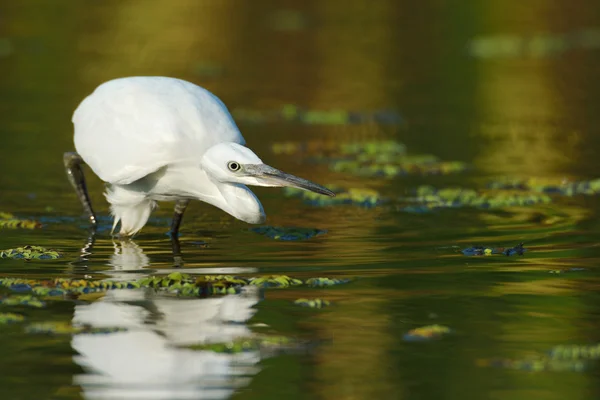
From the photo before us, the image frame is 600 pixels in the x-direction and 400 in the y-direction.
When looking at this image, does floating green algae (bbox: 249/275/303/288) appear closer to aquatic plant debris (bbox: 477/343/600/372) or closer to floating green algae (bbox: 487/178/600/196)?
aquatic plant debris (bbox: 477/343/600/372)

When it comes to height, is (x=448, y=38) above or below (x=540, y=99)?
above

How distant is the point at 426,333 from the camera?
7.02 metres

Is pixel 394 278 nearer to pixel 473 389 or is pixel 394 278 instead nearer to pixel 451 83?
pixel 473 389

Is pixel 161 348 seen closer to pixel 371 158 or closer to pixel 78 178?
pixel 78 178

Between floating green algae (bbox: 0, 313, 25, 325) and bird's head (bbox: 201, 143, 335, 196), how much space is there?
2.06m

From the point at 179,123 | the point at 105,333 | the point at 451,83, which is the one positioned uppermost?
the point at 451,83

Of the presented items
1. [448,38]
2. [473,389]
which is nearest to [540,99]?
[448,38]

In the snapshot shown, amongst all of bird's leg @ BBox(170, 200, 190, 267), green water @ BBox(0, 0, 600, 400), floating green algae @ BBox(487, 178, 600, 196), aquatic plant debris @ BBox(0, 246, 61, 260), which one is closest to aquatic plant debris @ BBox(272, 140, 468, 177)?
green water @ BBox(0, 0, 600, 400)

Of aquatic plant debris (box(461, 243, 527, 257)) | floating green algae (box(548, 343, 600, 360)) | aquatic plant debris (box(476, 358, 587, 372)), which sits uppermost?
aquatic plant debris (box(461, 243, 527, 257))

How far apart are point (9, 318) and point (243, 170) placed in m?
2.16

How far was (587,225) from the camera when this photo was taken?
403 inches

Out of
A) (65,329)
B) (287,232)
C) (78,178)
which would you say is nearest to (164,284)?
(65,329)

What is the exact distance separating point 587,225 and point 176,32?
17792 mm

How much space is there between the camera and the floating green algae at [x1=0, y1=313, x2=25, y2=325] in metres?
7.18
